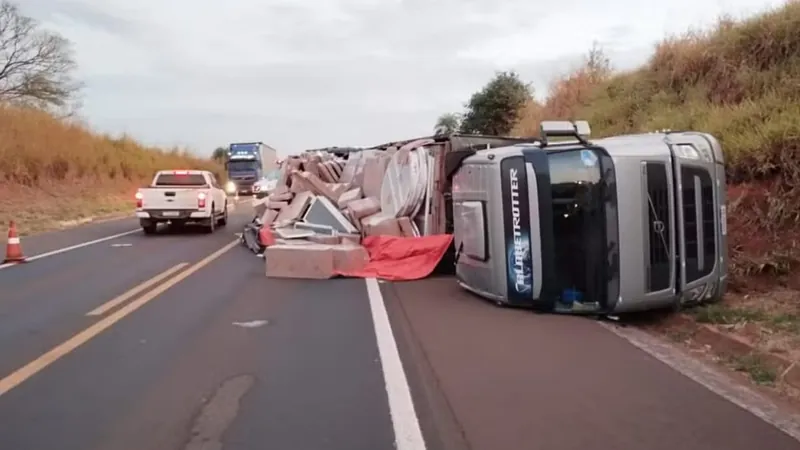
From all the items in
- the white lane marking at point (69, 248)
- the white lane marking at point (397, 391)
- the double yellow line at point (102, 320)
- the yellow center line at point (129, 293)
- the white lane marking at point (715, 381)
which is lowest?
the white lane marking at point (715, 381)

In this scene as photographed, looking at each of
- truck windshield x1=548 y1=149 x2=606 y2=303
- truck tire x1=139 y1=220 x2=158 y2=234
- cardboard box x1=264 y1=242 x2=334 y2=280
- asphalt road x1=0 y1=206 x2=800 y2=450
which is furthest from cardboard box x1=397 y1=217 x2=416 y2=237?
truck tire x1=139 y1=220 x2=158 y2=234

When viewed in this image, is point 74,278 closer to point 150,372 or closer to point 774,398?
point 150,372

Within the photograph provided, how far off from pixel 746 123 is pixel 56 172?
117 feet

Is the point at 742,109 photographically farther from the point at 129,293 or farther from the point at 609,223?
the point at 129,293

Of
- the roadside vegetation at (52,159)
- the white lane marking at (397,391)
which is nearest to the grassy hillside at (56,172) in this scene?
the roadside vegetation at (52,159)

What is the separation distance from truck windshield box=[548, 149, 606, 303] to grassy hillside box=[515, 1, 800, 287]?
239cm

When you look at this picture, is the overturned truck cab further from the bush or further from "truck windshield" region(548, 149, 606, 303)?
the bush

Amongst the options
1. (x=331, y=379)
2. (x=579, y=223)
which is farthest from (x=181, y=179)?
(x=331, y=379)

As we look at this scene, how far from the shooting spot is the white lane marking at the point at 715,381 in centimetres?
564

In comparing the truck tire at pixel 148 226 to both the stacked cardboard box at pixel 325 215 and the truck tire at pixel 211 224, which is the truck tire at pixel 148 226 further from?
the stacked cardboard box at pixel 325 215

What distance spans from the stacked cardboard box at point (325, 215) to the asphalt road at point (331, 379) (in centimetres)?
197

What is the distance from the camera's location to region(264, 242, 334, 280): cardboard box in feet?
43.4

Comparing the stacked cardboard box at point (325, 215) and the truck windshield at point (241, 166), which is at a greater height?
the truck windshield at point (241, 166)

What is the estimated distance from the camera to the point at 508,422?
18.0 ft
